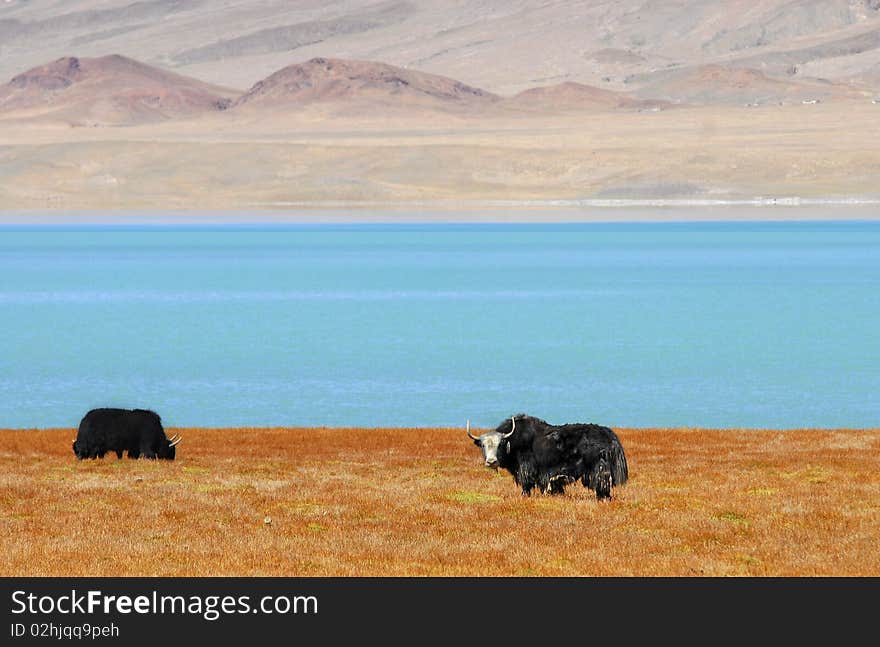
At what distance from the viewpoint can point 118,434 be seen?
86.6 feet

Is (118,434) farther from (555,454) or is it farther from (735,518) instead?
(735,518)

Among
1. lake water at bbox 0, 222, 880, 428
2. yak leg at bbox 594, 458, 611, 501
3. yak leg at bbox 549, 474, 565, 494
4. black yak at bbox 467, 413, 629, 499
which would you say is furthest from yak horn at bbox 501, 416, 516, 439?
lake water at bbox 0, 222, 880, 428

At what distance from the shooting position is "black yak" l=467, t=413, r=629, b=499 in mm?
19375

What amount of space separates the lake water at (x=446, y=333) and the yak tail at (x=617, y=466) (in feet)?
85.8

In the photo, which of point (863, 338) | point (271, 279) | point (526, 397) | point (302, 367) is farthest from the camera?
point (271, 279)

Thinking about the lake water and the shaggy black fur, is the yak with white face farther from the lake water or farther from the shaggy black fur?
the lake water

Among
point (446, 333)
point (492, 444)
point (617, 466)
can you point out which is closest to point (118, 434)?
point (492, 444)

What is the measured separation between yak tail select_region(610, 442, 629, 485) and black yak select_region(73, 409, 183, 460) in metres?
9.62

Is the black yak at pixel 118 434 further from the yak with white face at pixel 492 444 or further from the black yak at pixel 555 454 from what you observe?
the black yak at pixel 555 454

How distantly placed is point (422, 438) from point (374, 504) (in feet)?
48.4

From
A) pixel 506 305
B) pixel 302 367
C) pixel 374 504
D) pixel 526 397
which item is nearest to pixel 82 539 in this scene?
pixel 374 504
